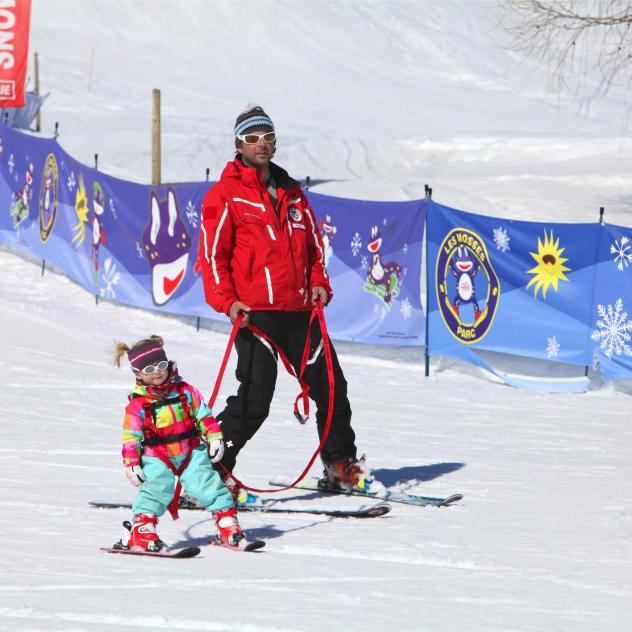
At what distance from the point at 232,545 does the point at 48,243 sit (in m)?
10.9

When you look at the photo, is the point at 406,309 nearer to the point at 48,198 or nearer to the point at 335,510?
the point at 335,510

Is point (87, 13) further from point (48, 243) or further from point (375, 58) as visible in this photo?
point (48, 243)

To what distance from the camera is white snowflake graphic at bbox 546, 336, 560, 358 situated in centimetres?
1019

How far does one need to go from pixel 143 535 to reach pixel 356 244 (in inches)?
267

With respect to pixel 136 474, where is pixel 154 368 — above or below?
above

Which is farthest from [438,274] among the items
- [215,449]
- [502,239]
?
[215,449]

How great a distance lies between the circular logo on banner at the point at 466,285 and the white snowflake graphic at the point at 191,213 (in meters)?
2.96

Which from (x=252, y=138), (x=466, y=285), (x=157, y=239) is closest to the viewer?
(x=252, y=138)

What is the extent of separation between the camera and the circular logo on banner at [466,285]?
410 inches

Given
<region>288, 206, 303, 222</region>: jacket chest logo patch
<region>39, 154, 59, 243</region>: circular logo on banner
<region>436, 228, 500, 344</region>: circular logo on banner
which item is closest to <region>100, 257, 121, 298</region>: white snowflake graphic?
<region>39, 154, 59, 243</region>: circular logo on banner

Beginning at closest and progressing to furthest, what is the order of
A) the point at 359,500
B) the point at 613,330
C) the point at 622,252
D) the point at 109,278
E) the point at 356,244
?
1. the point at 359,500
2. the point at 622,252
3. the point at 613,330
4. the point at 356,244
5. the point at 109,278

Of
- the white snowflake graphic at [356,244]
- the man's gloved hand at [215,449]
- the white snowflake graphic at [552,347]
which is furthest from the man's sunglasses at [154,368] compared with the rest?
the white snowflake graphic at [356,244]

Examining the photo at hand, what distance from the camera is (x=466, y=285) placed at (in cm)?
1054

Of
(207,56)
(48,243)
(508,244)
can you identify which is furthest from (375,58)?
(508,244)
